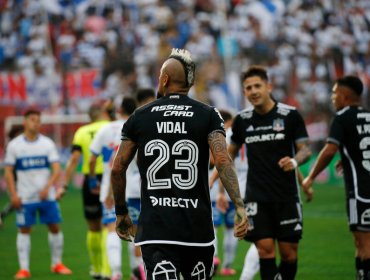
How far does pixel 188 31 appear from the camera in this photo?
33062 mm

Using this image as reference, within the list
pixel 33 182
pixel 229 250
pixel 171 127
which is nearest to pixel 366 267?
pixel 171 127

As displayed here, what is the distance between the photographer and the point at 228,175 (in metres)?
6.93

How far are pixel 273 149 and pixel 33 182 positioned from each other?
19.5ft

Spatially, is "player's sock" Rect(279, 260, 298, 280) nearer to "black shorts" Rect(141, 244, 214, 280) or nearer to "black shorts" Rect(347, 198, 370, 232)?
"black shorts" Rect(347, 198, 370, 232)

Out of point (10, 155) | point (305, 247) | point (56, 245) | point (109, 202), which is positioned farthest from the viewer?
point (305, 247)

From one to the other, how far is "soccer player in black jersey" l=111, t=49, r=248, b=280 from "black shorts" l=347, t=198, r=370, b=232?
3.25 meters

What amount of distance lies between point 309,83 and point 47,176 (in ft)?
54.5

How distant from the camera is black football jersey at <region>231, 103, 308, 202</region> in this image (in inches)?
387

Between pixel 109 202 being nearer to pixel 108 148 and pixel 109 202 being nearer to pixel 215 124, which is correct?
pixel 108 148

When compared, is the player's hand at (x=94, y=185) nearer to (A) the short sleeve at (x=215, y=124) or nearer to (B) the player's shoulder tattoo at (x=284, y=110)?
(B) the player's shoulder tattoo at (x=284, y=110)

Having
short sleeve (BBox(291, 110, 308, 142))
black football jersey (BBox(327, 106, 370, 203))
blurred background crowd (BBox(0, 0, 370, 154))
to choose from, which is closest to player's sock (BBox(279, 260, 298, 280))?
black football jersey (BBox(327, 106, 370, 203))

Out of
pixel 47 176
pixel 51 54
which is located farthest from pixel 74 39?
pixel 47 176

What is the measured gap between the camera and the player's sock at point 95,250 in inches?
532

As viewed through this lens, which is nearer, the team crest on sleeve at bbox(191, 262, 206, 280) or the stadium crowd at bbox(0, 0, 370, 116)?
the team crest on sleeve at bbox(191, 262, 206, 280)
